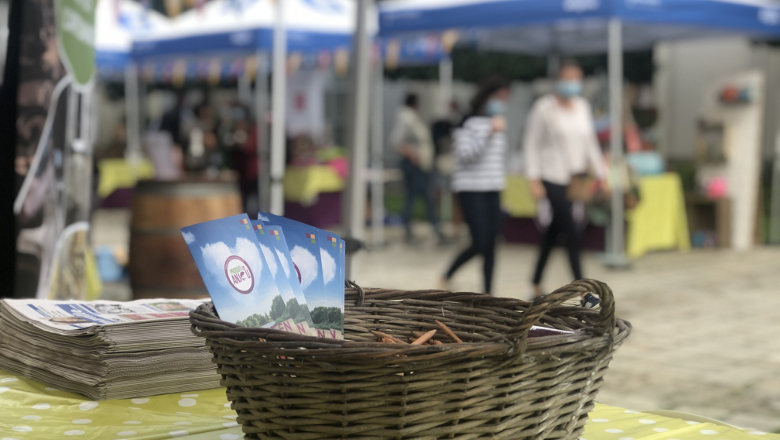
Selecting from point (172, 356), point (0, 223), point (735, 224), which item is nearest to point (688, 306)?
point (735, 224)

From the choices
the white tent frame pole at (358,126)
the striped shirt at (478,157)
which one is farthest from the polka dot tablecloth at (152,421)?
the striped shirt at (478,157)

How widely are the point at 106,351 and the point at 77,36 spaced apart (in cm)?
133

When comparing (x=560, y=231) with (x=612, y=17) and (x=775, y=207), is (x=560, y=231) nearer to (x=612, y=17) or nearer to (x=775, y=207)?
(x=612, y=17)

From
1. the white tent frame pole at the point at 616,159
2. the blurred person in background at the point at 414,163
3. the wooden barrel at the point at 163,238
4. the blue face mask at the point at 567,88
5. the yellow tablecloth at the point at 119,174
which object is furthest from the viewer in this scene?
the yellow tablecloth at the point at 119,174

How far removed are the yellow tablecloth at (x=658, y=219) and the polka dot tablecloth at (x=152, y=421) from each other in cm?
734

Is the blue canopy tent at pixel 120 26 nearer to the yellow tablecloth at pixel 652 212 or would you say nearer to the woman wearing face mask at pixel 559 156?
the yellow tablecloth at pixel 652 212

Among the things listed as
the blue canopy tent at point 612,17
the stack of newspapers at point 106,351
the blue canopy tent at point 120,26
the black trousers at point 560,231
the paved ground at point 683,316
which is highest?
the blue canopy tent at point 120,26

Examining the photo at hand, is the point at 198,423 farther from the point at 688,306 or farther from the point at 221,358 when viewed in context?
the point at 688,306

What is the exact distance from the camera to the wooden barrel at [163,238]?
3.90 metres

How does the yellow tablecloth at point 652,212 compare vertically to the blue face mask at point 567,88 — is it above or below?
below

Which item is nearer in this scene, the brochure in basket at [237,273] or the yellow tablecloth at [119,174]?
the brochure in basket at [237,273]

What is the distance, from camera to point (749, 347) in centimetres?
484

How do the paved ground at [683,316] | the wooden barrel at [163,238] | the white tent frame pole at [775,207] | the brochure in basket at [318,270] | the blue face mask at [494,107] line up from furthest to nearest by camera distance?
the white tent frame pole at [775,207] < the blue face mask at [494,107] < the wooden barrel at [163,238] < the paved ground at [683,316] < the brochure in basket at [318,270]

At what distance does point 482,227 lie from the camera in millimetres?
5816
